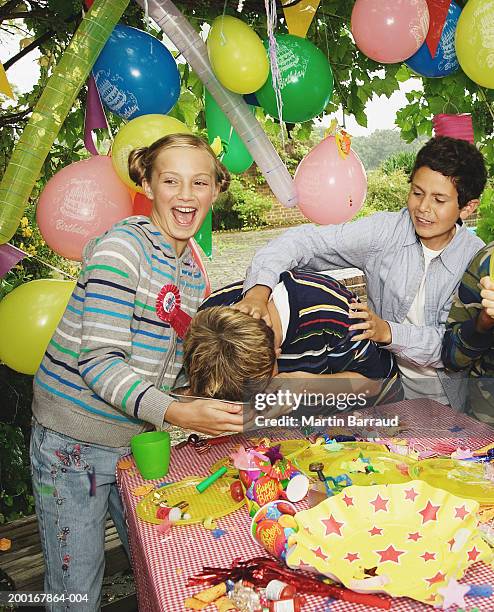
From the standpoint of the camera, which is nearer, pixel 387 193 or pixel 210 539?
pixel 210 539

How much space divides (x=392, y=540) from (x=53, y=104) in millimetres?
1738

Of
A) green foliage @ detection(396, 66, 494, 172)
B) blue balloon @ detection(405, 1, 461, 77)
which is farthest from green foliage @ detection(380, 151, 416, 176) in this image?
blue balloon @ detection(405, 1, 461, 77)

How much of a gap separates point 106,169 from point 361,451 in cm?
144

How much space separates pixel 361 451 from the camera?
1279 millimetres

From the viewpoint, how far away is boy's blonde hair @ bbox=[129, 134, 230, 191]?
5.11 ft

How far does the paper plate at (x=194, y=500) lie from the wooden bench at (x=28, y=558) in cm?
114

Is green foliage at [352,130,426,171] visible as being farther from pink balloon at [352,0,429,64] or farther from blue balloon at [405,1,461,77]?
pink balloon at [352,0,429,64]

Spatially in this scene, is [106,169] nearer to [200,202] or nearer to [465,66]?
[200,202]

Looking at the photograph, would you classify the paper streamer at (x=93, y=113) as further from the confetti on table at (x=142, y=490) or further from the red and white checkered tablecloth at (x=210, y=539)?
the confetti on table at (x=142, y=490)

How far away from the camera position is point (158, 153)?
5.11ft

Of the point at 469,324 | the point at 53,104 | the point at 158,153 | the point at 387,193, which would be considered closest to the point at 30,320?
the point at 53,104

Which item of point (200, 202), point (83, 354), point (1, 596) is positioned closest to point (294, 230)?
point (200, 202)

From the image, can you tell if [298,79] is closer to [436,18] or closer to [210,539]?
[436,18]

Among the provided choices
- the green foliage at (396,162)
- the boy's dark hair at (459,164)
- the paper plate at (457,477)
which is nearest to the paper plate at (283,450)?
the paper plate at (457,477)
